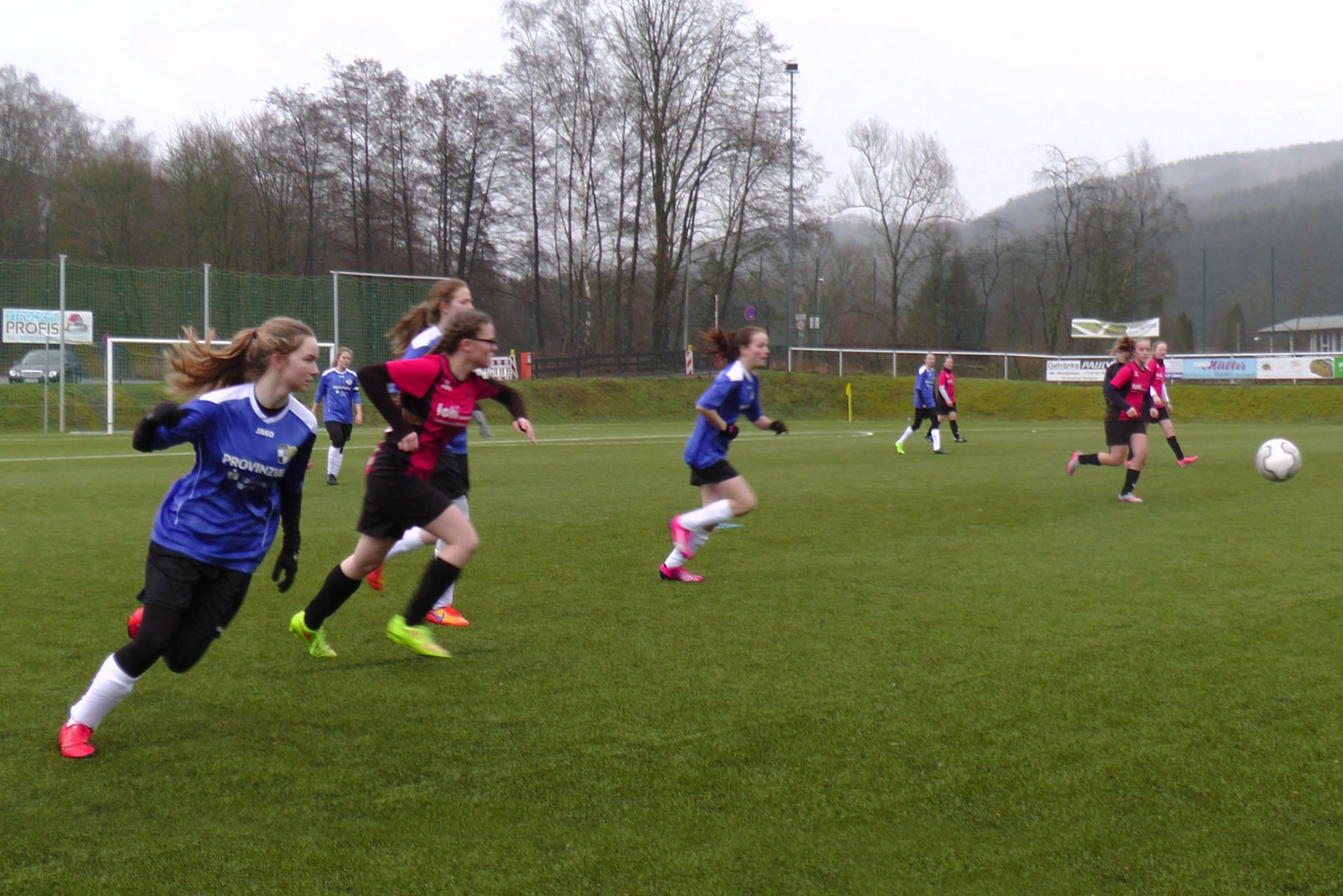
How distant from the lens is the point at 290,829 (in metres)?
3.39

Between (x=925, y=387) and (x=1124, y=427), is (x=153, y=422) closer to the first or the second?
(x=1124, y=427)

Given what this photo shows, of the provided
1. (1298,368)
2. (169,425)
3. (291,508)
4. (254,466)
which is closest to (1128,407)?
(291,508)

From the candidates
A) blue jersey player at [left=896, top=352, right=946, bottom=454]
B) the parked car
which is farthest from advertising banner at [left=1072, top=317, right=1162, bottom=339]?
the parked car

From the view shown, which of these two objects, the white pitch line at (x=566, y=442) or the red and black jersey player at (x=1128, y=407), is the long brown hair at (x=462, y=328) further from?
the white pitch line at (x=566, y=442)

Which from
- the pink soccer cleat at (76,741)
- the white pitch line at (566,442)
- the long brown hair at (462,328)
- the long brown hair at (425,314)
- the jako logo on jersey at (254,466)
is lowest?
the pink soccer cleat at (76,741)

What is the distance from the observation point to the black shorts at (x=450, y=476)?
20.6 ft

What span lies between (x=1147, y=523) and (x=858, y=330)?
151 ft

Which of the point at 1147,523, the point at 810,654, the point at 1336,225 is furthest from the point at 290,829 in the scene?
the point at 1336,225

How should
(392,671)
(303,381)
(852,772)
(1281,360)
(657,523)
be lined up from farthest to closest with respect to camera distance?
(1281,360) → (657,523) → (392,671) → (303,381) → (852,772)

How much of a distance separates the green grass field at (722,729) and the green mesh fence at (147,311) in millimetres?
19631

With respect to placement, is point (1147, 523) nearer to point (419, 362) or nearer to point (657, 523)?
point (657, 523)

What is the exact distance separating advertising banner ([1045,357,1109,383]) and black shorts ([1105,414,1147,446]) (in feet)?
103

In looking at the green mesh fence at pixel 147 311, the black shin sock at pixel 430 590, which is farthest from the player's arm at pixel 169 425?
the green mesh fence at pixel 147 311

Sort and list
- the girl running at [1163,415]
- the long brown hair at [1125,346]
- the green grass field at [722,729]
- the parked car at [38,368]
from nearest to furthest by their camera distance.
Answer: the green grass field at [722,729]
the long brown hair at [1125,346]
the girl running at [1163,415]
the parked car at [38,368]
